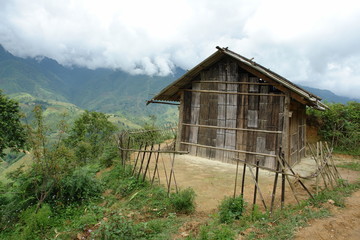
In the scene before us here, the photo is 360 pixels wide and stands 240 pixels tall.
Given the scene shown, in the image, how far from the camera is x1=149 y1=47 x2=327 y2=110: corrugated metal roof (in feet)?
26.6

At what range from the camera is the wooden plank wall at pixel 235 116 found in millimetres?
8883

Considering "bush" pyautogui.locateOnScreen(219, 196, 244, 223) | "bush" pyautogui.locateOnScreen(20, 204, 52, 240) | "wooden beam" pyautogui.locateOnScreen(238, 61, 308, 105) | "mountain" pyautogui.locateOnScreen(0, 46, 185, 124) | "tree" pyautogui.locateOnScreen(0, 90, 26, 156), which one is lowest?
"bush" pyautogui.locateOnScreen(20, 204, 52, 240)

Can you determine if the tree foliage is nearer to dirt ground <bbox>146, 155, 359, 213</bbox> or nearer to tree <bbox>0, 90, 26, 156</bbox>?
dirt ground <bbox>146, 155, 359, 213</bbox>

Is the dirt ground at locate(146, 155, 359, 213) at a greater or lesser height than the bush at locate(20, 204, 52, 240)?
greater

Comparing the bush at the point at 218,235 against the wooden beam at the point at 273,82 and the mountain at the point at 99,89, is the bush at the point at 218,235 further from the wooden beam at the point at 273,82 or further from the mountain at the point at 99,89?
the mountain at the point at 99,89

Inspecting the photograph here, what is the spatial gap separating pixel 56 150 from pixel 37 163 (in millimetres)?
607

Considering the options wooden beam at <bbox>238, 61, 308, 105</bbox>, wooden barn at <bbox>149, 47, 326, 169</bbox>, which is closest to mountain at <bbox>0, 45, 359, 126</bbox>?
wooden barn at <bbox>149, 47, 326, 169</bbox>

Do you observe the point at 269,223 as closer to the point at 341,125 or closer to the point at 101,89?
the point at 341,125

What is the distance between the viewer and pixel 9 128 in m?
10.7

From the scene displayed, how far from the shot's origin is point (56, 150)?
6.78 m

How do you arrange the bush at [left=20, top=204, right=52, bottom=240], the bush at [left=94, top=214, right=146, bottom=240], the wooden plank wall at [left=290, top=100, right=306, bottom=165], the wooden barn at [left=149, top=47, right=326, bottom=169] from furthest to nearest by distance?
the wooden plank wall at [left=290, top=100, right=306, bottom=165]
the wooden barn at [left=149, top=47, right=326, bottom=169]
the bush at [left=20, top=204, right=52, bottom=240]
the bush at [left=94, top=214, right=146, bottom=240]

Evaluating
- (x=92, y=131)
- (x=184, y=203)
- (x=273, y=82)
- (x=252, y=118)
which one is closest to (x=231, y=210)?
(x=184, y=203)

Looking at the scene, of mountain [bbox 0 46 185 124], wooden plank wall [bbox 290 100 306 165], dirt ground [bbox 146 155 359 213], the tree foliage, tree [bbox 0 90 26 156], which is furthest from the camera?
mountain [bbox 0 46 185 124]

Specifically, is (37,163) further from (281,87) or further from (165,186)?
(281,87)
